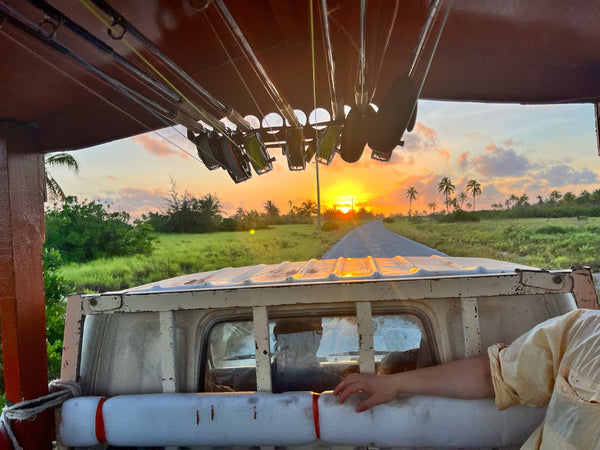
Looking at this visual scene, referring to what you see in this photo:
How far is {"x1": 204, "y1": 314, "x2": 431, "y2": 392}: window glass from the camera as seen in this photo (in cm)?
244

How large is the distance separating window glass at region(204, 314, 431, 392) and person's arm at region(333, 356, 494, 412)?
0.32 meters

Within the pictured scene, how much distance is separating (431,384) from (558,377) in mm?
516

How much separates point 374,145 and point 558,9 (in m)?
1.72

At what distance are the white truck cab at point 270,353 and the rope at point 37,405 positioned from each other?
5 cm

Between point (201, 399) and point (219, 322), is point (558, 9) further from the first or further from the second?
point (201, 399)

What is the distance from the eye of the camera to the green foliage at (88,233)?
84.7ft

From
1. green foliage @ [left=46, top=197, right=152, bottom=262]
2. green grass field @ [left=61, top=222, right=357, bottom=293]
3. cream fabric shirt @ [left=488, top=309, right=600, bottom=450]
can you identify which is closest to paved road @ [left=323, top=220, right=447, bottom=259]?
green grass field @ [left=61, top=222, right=357, bottom=293]

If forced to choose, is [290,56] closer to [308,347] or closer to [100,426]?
[308,347]

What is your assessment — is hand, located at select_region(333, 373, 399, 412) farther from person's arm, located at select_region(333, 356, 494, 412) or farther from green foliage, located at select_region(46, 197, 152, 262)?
green foliage, located at select_region(46, 197, 152, 262)

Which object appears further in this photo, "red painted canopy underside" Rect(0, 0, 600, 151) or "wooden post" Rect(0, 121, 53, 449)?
"wooden post" Rect(0, 121, 53, 449)

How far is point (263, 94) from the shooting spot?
463cm

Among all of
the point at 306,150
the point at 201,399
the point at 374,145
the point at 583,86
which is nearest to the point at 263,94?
the point at 306,150

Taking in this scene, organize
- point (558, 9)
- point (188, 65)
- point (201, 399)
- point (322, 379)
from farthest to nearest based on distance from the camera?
point (188, 65), point (558, 9), point (322, 379), point (201, 399)

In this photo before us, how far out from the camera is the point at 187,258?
34.1 metres
